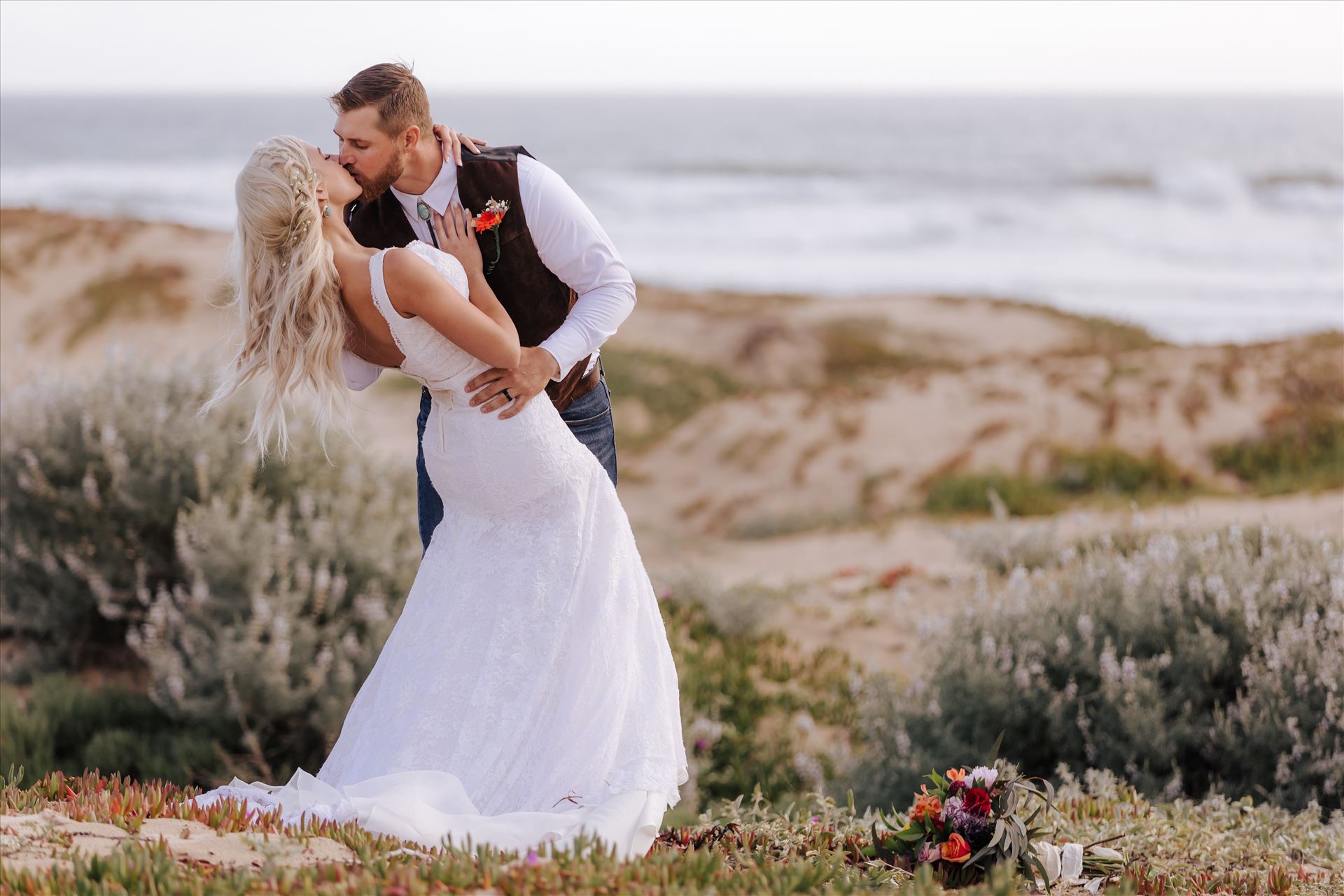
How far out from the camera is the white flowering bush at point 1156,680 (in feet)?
14.5

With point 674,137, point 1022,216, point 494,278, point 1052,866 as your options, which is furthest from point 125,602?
point 674,137

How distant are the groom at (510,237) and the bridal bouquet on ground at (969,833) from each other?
1644mm

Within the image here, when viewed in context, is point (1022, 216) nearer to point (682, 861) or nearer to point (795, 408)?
point (795, 408)

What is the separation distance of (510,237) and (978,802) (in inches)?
90.9

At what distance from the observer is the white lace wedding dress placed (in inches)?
118

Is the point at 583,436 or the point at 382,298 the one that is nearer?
the point at 382,298

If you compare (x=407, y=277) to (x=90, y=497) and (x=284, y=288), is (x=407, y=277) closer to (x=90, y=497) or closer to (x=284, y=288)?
(x=284, y=288)

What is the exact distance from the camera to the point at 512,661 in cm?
321

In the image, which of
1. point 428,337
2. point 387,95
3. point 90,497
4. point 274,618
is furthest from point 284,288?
point 90,497

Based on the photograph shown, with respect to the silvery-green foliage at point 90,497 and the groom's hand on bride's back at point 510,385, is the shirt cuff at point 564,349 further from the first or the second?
the silvery-green foliage at point 90,497

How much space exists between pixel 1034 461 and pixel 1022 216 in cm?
3204

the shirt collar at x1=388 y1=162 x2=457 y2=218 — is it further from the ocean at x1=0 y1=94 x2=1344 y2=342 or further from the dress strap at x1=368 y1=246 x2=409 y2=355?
the ocean at x1=0 y1=94 x2=1344 y2=342

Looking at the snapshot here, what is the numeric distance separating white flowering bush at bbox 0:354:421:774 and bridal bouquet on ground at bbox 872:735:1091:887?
10.4 feet

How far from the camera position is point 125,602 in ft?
19.4
